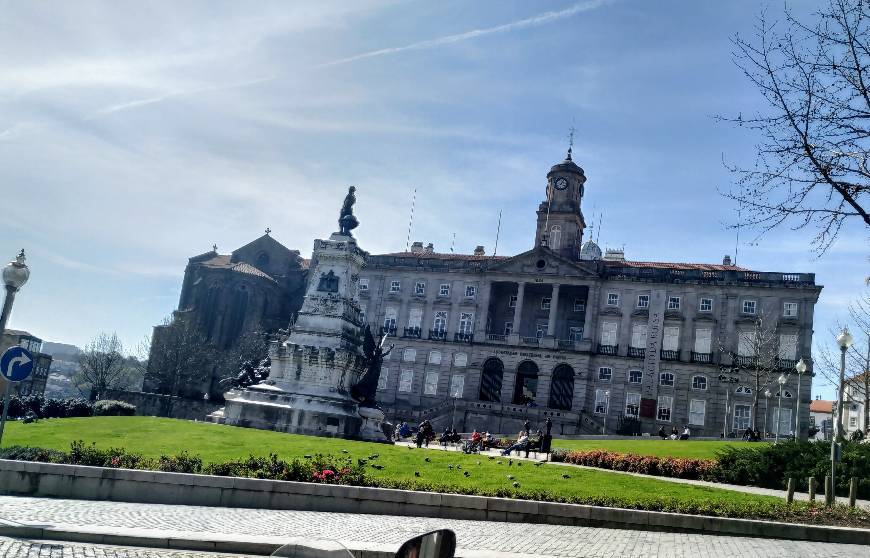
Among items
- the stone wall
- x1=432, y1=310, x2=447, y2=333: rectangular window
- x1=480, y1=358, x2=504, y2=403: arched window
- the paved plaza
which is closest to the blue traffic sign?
the paved plaza

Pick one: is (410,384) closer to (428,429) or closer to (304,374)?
→ (428,429)

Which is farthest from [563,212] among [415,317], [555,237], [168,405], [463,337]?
[168,405]

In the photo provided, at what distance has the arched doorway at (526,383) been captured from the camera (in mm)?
65875

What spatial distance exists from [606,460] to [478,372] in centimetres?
3873

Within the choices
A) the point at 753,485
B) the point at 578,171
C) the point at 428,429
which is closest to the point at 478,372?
the point at 578,171

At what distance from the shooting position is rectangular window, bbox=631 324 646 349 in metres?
63.8

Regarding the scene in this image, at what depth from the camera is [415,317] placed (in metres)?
71.8

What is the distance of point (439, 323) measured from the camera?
232 feet

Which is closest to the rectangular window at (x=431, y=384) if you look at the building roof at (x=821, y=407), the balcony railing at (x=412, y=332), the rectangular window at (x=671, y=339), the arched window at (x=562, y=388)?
the balcony railing at (x=412, y=332)

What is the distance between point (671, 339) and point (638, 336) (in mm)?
2767

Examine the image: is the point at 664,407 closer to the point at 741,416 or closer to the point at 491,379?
the point at 741,416

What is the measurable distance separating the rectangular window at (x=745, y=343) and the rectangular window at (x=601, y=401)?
1144 centimetres

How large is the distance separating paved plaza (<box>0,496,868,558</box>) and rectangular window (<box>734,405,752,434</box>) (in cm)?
4908

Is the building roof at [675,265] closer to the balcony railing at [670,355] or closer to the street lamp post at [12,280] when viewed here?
the balcony railing at [670,355]
